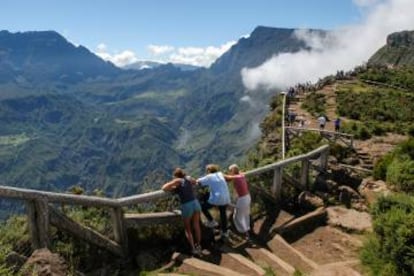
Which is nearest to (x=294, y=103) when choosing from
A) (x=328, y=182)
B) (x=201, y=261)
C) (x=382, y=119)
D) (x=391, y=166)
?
(x=382, y=119)

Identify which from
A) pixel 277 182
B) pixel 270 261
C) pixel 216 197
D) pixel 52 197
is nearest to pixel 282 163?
pixel 277 182

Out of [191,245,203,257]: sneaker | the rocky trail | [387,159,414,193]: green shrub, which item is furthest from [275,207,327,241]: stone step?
[387,159,414,193]: green shrub

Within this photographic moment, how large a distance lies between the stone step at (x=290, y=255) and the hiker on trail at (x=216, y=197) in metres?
1.26

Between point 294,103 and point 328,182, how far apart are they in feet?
122

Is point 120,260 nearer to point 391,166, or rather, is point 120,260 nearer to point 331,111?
point 391,166

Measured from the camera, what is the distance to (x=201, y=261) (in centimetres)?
1063

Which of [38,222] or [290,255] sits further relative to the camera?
[290,255]

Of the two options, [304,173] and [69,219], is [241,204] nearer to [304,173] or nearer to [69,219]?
[69,219]

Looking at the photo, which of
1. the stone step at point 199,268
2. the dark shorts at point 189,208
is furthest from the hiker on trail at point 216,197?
the stone step at point 199,268

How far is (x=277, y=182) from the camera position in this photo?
1522 cm

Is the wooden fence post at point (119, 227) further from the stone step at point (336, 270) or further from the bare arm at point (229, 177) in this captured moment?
the stone step at point (336, 270)

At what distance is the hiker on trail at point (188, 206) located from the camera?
1117 cm

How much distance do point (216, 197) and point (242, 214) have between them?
97 centimetres

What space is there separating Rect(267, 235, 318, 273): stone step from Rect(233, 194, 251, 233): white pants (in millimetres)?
A: 706
